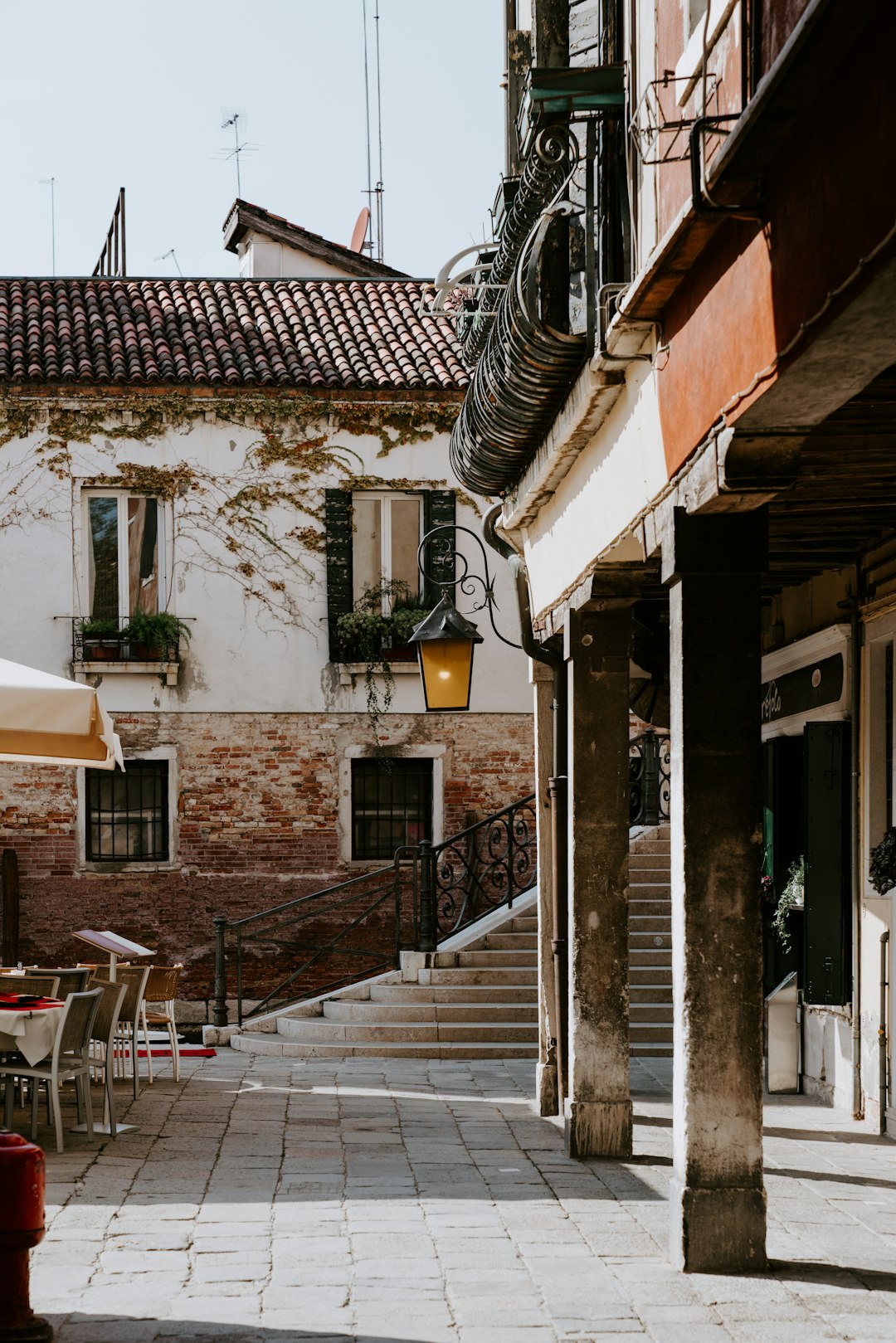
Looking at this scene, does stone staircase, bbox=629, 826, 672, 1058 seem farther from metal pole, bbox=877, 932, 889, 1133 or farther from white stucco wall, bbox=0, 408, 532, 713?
white stucco wall, bbox=0, 408, 532, 713

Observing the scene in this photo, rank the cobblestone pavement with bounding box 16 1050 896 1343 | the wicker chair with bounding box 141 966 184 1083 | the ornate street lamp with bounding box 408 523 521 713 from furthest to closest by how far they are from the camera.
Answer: the wicker chair with bounding box 141 966 184 1083, the ornate street lamp with bounding box 408 523 521 713, the cobblestone pavement with bounding box 16 1050 896 1343

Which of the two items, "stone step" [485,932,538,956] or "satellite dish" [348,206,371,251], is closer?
"stone step" [485,932,538,956]

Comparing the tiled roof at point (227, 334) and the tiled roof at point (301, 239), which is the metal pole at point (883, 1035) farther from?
the tiled roof at point (301, 239)

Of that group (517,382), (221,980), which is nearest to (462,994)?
(221,980)

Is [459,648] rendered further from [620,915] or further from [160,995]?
[160,995]

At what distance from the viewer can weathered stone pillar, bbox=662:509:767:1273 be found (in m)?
5.72

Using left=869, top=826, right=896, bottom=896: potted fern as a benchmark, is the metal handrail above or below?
below

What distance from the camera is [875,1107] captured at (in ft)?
30.1

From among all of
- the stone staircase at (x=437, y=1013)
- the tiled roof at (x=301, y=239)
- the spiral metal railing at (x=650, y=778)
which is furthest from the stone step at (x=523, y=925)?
the tiled roof at (x=301, y=239)

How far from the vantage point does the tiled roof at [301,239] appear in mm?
23156

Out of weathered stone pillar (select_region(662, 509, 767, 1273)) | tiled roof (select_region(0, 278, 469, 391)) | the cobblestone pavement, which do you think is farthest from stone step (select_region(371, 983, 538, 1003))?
weathered stone pillar (select_region(662, 509, 767, 1273))

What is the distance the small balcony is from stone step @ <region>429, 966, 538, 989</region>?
5.77m

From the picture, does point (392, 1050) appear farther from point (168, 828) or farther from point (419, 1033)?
point (168, 828)

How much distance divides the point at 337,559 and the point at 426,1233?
12424 millimetres
